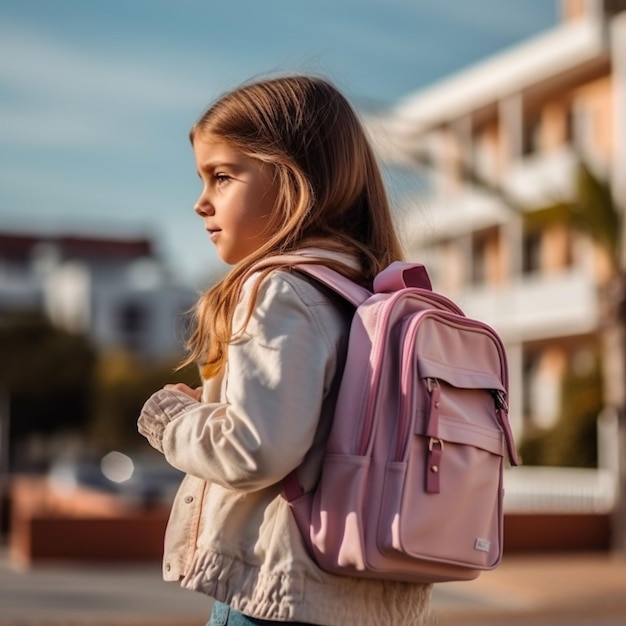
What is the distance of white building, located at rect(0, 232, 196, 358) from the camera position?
82.5m

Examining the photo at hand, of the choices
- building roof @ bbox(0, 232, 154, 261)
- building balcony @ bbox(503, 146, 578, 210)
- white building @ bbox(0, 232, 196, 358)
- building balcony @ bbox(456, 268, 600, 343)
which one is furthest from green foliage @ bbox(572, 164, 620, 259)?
building roof @ bbox(0, 232, 154, 261)

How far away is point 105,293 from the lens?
83.4m

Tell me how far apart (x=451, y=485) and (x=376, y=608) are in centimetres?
25

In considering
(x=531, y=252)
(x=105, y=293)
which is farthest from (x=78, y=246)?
(x=531, y=252)

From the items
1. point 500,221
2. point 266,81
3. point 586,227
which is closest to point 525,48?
point 500,221

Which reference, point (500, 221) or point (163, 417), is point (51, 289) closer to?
point (500, 221)

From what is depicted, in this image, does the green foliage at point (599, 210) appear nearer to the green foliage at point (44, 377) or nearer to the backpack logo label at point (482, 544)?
the backpack logo label at point (482, 544)

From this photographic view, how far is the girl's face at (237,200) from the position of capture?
99.2 inches

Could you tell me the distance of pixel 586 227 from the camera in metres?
17.6

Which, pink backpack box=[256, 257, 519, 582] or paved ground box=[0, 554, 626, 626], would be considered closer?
pink backpack box=[256, 257, 519, 582]

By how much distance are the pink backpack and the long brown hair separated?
5.0 inches

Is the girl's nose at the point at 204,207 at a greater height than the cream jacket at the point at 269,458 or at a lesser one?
greater

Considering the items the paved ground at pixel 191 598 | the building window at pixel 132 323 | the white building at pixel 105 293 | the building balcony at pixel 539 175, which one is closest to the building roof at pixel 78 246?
the white building at pixel 105 293

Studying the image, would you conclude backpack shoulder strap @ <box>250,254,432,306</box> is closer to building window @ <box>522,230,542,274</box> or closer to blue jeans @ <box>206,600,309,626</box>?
blue jeans @ <box>206,600,309,626</box>
